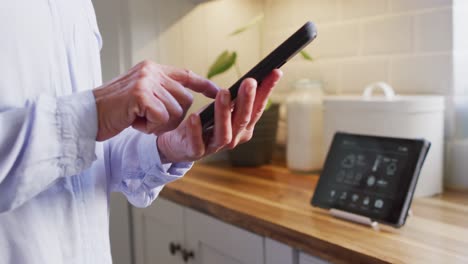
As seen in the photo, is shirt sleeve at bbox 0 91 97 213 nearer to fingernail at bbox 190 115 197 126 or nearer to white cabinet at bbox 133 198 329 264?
fingernail at bbox 190 115 197 126

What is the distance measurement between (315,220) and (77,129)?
1.63 feet

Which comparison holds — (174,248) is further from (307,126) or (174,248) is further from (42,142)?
(42,142)

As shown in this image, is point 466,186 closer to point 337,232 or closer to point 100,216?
Answer: point 337,232

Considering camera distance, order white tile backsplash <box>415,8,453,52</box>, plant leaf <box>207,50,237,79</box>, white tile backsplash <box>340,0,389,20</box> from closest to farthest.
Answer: white tile backsplash <box>415,8,453,52</box> → white tile backsplash <box>340,0,389,20</box> → plant leaf <box>207,50,237,79</box>

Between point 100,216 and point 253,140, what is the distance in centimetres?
77

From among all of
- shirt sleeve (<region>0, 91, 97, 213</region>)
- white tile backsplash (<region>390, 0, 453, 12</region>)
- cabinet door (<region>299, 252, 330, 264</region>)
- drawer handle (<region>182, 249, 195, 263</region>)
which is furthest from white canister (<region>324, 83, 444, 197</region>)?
shirt sleeve (<region>0, 91, 97, 213</region>)

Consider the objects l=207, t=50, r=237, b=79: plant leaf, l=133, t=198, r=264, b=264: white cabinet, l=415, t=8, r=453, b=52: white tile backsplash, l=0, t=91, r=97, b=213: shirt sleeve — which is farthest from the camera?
l=207, t=50, r=237, b=79: plant leaf

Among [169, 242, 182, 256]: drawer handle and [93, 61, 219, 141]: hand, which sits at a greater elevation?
[93, 61, 219, 141]: hand

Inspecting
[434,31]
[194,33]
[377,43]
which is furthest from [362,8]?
[194,33]

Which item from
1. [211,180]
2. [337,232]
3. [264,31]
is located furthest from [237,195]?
[264,31]

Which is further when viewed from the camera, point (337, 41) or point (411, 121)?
point (337, 41)

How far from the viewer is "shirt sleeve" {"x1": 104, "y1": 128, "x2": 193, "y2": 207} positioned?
69 cm

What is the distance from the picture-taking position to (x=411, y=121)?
1.00 meters

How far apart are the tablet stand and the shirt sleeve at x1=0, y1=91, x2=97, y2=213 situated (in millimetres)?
511
